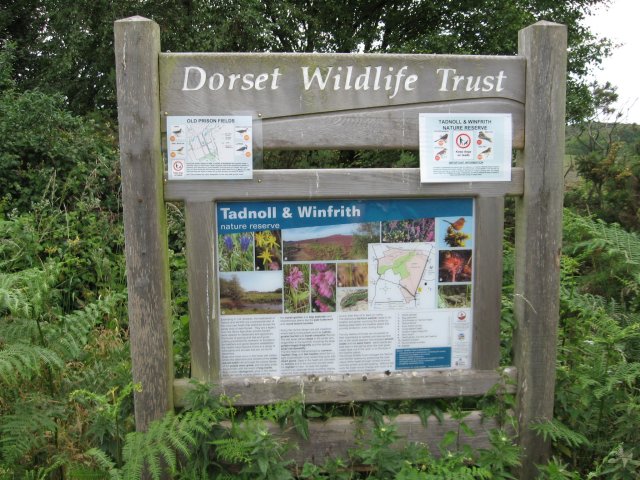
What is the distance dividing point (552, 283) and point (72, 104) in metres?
12.4

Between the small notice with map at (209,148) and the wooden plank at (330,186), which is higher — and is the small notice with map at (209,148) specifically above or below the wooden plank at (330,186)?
above

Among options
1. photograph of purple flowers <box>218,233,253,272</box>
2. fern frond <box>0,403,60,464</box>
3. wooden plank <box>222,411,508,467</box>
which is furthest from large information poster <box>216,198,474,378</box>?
fern frond <box>0,403,60,464</box>

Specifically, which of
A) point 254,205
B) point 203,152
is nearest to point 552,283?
point 254,205

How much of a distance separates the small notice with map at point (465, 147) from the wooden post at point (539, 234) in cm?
13

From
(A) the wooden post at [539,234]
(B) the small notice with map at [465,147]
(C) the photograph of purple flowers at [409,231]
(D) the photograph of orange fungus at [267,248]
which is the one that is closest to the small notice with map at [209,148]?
(D) the photograph of orange fungus at [267,248]

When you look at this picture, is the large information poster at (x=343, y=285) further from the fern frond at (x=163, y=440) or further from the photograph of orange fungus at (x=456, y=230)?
the fern frond at (x=163, y=440)

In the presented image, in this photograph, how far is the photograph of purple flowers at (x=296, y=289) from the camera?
2912 millimetres

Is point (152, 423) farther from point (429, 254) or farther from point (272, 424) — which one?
point (429, 254)

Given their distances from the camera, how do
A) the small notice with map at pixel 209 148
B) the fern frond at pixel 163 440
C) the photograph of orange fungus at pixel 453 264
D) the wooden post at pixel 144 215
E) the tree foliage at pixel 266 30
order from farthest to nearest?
the tree foliage at pixel 266 30 → the photograph of orange fungus at pixel 453 264 → the small notice with map at pixel 209 148 → the wooden post at pixel 144 215 → the fern frond at pixel 163 440

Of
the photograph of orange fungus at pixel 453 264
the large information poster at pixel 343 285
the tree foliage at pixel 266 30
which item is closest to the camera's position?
the large information poster at pixel 343 285

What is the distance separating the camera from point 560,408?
3258mm

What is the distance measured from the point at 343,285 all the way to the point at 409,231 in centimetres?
41

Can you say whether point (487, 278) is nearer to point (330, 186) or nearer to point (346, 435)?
point (330, 186)

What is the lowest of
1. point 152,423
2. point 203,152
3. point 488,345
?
point 152,423
